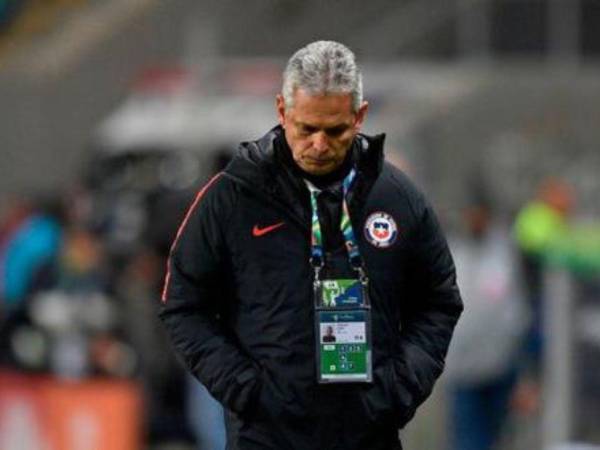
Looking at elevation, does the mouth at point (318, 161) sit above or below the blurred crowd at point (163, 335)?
above

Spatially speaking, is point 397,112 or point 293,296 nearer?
point 293,296

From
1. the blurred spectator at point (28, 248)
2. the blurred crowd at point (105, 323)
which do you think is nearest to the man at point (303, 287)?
the blurred crowd at point (105, 323)

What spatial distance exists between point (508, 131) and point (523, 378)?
841 cm

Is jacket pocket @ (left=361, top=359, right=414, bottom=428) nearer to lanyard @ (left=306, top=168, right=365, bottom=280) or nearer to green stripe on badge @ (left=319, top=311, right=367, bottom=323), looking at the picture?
green stripe on badge @ (left=319, top=311, right=367, bottom=323)

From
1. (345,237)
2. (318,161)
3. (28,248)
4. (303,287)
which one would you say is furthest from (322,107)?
(28,248)

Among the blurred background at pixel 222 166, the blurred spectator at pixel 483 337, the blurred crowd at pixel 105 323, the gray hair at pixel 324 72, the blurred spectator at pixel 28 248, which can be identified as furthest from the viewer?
the blurred spectator at pixel 28 248

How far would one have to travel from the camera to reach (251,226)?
6340mm

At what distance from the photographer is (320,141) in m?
6.17

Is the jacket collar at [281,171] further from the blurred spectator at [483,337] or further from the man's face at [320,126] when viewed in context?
the blurred spectator at [483,337]

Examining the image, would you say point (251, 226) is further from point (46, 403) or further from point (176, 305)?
point (46, 403)

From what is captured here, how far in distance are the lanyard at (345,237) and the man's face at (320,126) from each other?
0.08 metres

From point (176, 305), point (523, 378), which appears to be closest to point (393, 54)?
point (523, 378)

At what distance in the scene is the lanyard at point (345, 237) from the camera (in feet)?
20.6

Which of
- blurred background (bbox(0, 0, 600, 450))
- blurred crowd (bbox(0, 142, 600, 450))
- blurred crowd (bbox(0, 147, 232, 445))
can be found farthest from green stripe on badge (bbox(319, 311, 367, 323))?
blurred crowd (bbox(0, 147, 232, 445))
